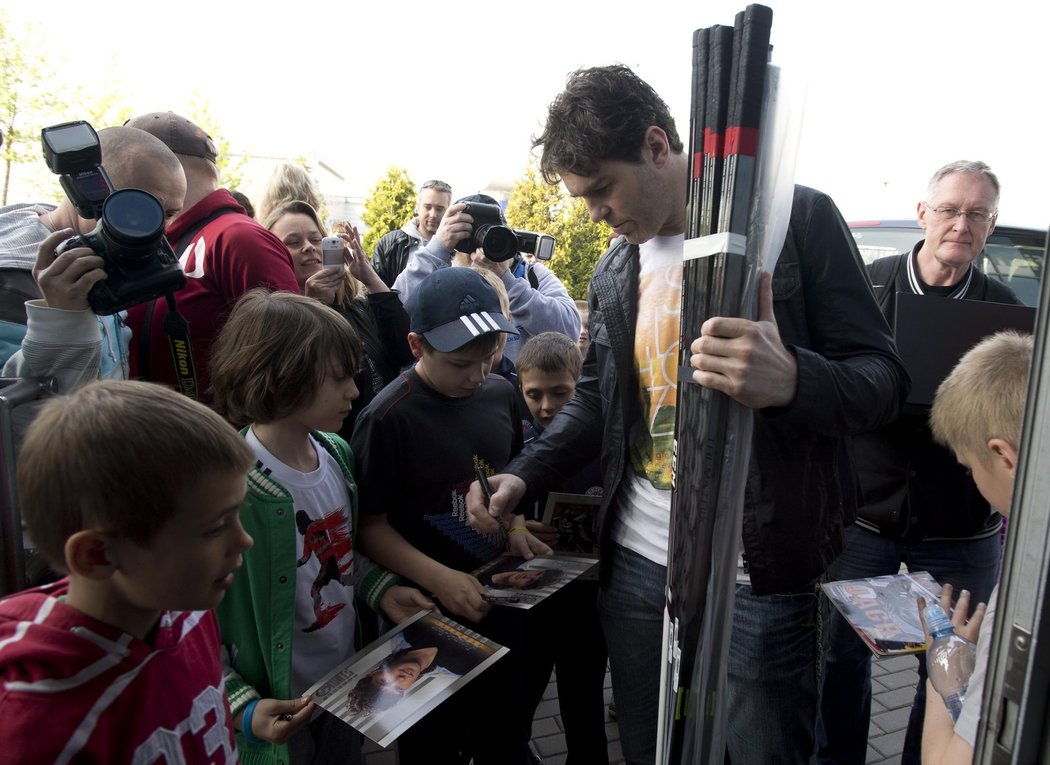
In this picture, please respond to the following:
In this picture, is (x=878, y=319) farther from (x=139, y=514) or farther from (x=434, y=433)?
(x=139, y=514)

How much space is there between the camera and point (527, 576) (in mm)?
1935

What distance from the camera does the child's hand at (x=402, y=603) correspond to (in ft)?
6.18

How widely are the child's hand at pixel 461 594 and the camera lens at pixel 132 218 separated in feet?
3.55

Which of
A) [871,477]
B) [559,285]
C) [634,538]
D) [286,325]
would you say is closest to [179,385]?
[286,325]

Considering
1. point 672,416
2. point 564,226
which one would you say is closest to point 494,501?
point 672,416

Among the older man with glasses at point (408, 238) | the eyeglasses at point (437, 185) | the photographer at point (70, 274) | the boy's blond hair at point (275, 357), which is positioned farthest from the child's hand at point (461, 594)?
the eyeglasses at point (437, 185)

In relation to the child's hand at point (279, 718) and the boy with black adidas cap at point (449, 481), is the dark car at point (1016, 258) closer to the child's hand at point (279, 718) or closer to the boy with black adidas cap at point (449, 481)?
the boy with black adidas cap at point (449, 481)

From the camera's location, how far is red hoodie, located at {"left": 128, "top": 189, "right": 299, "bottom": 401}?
2.03 meters

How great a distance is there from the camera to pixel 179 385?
6.61 feet

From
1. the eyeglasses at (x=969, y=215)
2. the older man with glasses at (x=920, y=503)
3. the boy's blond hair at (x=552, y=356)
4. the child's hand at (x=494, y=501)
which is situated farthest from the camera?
the boy's blond hair at (x=552, y=356)

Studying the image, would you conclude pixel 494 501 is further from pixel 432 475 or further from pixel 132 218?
pixel 132 218

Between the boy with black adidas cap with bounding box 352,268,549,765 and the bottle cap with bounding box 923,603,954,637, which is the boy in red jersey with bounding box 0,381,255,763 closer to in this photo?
the boy with black adidas cap with bounding box 352,268,549,765

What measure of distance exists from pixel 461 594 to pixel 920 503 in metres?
1.51

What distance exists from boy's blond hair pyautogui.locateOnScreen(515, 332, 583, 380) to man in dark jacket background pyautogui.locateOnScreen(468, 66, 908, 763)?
687 mm
